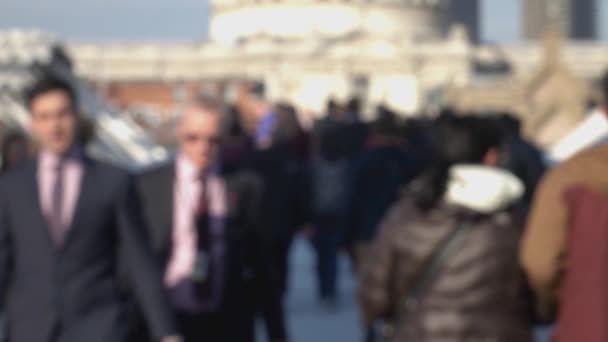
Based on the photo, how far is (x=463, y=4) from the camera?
123 m

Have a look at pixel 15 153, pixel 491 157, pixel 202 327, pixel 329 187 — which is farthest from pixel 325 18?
pixel 491 157

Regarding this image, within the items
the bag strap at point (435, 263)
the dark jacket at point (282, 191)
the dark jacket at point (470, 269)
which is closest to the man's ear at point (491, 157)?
the dark jacket at point (470, 269)

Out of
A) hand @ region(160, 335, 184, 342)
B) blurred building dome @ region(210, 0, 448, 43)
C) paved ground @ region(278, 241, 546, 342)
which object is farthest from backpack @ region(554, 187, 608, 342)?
blurred building dome @ region(210, 0, 448, 43)

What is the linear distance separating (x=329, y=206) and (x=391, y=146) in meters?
1.96

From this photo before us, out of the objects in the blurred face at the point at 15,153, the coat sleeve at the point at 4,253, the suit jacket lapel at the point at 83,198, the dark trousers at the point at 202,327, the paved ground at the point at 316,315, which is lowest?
the paved ground at the point at 316,315

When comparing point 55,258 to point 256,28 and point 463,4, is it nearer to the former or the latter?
point 256,28

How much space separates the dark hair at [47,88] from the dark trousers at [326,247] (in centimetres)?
670

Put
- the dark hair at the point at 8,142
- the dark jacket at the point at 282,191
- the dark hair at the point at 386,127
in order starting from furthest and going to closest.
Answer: the dark hair at the point at 386,127
the dark jacket at the point at 282,191
the dark hair at the point at 8,142

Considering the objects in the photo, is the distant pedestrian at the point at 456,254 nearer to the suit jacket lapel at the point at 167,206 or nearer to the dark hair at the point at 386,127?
the suit jacket lapel at the point at 167,206

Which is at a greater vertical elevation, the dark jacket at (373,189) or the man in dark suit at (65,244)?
the man in dark suit at (65,244)

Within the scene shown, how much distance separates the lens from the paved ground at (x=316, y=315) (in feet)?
32.8

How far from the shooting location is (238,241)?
564cm

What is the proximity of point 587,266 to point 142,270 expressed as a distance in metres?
1.41

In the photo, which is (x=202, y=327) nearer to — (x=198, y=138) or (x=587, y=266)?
(x=198, y=138)
